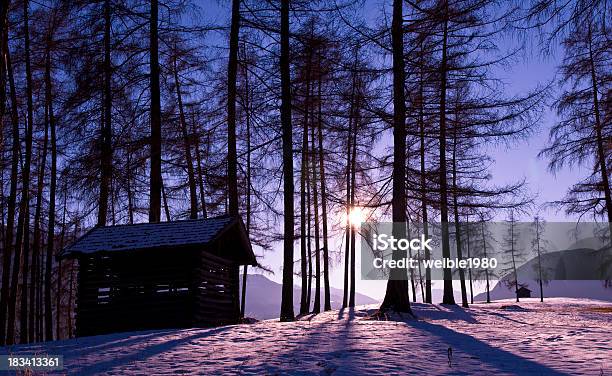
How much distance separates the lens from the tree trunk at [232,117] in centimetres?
1512

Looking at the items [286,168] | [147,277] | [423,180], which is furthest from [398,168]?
[147,277]

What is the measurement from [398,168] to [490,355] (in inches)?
304

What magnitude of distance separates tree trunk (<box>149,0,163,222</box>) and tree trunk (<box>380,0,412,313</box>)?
7191 millimetres

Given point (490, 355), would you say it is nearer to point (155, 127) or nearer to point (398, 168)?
point (398, 168)

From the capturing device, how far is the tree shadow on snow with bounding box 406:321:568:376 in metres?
5.36

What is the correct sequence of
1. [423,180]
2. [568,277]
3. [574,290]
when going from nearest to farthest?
[423,180]
[574,290]
[568,277]

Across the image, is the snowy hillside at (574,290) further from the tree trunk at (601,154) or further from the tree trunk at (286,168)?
the tree trunk at (286,168)

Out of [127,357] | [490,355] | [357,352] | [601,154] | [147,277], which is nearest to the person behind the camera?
[490,355]

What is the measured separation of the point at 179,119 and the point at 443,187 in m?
10.2

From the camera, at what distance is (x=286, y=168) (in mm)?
14375

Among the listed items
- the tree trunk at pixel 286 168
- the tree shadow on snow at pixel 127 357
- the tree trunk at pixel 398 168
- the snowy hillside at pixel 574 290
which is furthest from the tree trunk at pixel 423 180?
Answer: the snowy hillside at pixel 574 290

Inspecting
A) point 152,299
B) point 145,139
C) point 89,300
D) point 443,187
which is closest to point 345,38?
point 443,187

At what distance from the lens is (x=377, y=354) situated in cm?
634

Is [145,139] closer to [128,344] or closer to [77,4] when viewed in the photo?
[77,4]
